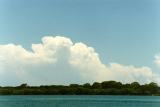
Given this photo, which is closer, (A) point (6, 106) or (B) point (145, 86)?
(A) point (6, 106)

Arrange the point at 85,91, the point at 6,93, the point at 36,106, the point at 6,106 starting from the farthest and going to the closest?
the point at 85,91
the point at 6,93
the point at 36,106
the point at 6,106

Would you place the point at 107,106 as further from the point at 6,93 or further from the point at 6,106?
the point at 6,93

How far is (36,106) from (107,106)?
8.81 metres

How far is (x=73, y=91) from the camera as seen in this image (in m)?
107

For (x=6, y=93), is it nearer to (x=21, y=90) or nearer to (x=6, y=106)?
(x=21, y=90)

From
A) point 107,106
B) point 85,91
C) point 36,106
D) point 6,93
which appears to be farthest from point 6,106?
point 85,91

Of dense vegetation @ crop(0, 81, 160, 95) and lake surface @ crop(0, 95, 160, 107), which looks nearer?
lake surface @ crop(0, 95, 160, 107)

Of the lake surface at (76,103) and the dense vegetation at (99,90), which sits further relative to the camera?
the dense vegetation at (99,90)

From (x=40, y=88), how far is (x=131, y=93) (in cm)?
2540

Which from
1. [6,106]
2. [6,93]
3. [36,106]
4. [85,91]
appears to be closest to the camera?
[6,106]

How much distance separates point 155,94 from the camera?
352ft

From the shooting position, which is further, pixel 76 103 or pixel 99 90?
pixel 99 90

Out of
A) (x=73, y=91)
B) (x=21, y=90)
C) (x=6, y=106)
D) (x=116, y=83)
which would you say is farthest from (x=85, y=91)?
(x=6, y=106)

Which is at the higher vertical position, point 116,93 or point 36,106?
point 116,93
